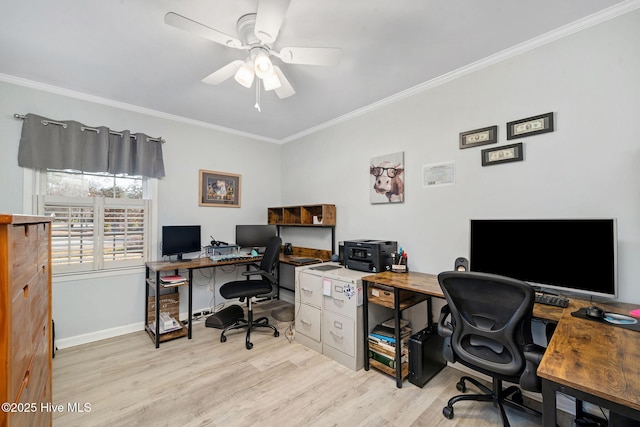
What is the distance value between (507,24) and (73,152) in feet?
12.8

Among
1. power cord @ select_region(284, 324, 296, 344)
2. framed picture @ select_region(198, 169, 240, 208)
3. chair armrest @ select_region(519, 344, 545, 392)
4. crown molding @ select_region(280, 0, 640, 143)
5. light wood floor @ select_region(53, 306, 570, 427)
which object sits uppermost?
crown molding @ select_region(280, 0, 640, 143)

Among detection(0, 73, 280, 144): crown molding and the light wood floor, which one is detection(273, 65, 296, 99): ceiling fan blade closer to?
detection(0, 73, 280, 144): crown molding

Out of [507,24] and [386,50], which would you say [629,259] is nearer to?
[507,24]

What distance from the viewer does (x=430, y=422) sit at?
1.76 metres

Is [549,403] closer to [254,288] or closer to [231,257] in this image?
[254,288]

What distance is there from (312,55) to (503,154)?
1641 mm

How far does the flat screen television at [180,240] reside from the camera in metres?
3.15

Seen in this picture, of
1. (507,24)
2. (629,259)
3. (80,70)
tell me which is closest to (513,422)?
(629,259)

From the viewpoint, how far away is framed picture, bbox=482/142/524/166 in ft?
6.77

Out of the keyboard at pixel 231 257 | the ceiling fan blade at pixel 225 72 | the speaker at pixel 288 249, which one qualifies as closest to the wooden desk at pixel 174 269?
the keyboard at pixel 231 257

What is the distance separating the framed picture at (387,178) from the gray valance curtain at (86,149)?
8.19 ft

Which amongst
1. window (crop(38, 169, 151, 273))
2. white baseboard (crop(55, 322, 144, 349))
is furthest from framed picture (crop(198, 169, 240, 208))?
white baseboard (crop(55, 322, 144, 349))

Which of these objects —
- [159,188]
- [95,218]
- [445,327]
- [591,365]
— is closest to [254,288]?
[159,188]

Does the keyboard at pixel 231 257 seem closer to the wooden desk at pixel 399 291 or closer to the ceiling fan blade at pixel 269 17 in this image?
the wooden desk at pixel 399 291
